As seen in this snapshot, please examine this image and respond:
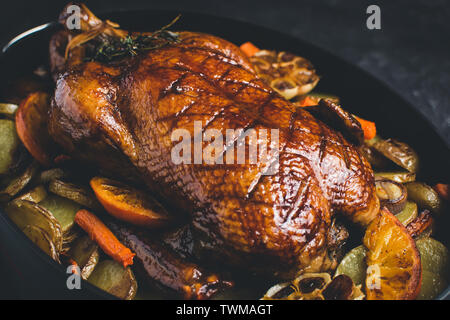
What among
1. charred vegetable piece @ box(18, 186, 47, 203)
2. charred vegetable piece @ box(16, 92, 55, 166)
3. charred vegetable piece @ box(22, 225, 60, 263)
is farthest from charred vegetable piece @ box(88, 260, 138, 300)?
charred vegetable piece @ box(16, 92, 55, 166)

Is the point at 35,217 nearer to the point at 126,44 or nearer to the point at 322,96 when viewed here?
the point at 126,44

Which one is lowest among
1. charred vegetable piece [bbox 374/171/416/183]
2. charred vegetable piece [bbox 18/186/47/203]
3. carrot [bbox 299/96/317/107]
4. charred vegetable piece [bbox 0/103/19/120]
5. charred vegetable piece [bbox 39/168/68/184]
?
charred vegetable piece [bbox 374/171/416/183]

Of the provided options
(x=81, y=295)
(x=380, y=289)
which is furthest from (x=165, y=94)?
(x=380, y=289)

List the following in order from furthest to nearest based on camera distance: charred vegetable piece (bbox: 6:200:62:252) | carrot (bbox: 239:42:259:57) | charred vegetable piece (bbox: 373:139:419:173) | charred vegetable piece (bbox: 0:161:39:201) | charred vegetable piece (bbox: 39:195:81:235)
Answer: carrot (bbox: 239:42:259:57), charred vegetable piece (bbox: 373:139:419:173), charred vegetable piece (bbox: 0:161:39:201), charred vegetable piece (bbox: 39:195:81:235), charred vegetable piece (bbox: 6:200:62:252)

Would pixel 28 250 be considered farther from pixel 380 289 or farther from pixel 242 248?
pixel 380 289

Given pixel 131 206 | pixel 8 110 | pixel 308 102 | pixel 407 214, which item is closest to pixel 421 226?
pixel 407 214

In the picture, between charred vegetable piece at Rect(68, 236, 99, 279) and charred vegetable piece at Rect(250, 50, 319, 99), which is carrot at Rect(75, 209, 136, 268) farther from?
charred vegetable piece at Rect(250, 50, 319, 99)

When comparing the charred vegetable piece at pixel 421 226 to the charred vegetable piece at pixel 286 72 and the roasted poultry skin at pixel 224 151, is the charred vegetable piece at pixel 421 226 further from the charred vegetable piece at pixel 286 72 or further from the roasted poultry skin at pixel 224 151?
the charred vegetable piece at pixel 286 72
